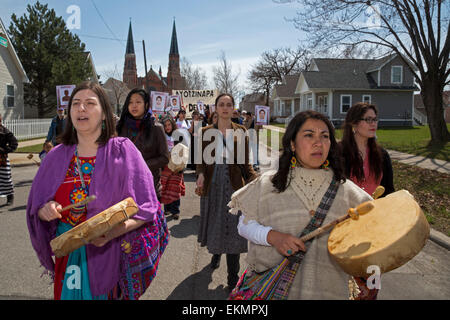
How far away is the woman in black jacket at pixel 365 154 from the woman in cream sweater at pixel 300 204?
1171 millimetres

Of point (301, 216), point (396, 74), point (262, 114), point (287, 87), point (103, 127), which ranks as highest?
point (287, 87)

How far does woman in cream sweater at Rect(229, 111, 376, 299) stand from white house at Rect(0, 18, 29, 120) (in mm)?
25273

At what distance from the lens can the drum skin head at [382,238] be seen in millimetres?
1547

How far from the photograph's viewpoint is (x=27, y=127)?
22.3 metres

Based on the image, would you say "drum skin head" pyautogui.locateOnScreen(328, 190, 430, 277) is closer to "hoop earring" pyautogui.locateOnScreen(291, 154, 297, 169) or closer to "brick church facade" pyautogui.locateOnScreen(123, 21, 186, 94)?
"hoop earring" pyautogui.locateOnScreen(291, 154, 297, 169)

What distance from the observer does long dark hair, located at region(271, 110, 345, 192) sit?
200cm

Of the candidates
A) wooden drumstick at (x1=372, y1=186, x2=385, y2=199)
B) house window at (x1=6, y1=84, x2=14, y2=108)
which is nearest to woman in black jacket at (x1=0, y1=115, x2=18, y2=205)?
wooden drumstick at (x1=372, y1=186, x2=385, y2=199)

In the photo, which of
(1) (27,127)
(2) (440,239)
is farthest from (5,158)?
(1) (27,127)

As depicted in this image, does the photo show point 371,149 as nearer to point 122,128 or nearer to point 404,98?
point 122,128

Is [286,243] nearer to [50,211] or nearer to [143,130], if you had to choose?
[50,211]

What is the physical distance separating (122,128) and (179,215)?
287 centimetres

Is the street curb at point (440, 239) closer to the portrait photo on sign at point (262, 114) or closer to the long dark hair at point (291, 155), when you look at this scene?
the long dark hair at point (291, 155)

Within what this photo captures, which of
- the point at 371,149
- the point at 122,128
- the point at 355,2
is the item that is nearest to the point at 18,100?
the point at 355,2

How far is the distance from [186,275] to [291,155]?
2.46 m
